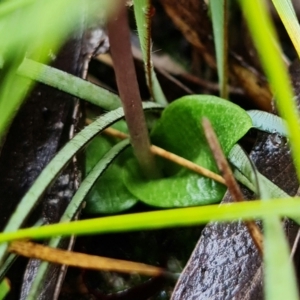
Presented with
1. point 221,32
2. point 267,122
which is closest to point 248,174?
point 267,122

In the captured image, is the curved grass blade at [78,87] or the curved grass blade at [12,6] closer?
the curved grass blade at [12,6]

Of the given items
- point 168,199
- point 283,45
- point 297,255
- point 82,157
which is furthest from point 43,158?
point 283,45

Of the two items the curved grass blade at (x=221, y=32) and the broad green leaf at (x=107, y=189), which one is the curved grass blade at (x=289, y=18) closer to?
the curved grass blade at (x=221, y=32)

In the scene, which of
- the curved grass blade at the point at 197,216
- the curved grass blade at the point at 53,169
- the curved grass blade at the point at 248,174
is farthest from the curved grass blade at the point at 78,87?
the curved grass blade at the point at 197,216

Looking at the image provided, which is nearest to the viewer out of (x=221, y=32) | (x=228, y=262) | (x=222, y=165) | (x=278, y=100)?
(x=278, y=100)

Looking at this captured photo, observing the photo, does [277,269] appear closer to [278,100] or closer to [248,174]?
[278,100]

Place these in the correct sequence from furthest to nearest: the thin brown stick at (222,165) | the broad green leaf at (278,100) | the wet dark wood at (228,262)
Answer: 1. the wet dark wood at (228,262)
2. the thin brown stick at (222,165)
3. the broad green leaf at (278,100)
